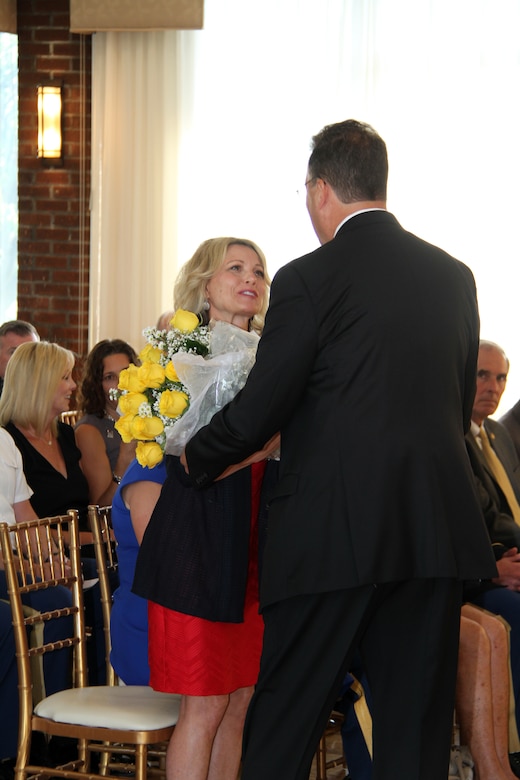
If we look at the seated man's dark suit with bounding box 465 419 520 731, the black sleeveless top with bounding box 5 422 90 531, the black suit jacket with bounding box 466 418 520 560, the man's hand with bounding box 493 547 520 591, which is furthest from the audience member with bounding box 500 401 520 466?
the black sleeveless top with bounding box 5 422 90 531

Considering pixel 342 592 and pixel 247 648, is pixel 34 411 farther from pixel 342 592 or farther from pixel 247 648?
pixel 342 592

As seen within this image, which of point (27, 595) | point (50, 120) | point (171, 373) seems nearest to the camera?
point (171, 373)

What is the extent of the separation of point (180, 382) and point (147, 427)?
14cm

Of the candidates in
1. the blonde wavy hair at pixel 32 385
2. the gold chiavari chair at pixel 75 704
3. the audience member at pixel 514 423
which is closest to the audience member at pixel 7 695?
the gold chiavari chair at pixel 75 704

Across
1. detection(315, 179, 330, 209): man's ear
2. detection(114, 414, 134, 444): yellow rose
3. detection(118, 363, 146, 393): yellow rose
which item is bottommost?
detection(114, 414, 134, 444): yellow rose

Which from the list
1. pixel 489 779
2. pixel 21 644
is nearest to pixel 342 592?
pixel 21 644

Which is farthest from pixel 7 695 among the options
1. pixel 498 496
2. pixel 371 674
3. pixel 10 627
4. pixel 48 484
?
pixel 498 496

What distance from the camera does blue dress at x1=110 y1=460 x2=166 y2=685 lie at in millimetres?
2584

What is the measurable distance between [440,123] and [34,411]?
10.3 ft

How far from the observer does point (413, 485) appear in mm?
2014

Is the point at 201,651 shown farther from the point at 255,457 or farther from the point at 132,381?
the point at 132,381

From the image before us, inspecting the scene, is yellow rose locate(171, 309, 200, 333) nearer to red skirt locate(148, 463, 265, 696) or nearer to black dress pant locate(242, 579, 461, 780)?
red skirt locate(148, 463, 265, 696)

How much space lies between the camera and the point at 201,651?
2.41 meters

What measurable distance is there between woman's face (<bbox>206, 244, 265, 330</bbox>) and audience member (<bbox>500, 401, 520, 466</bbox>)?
7.08ft
